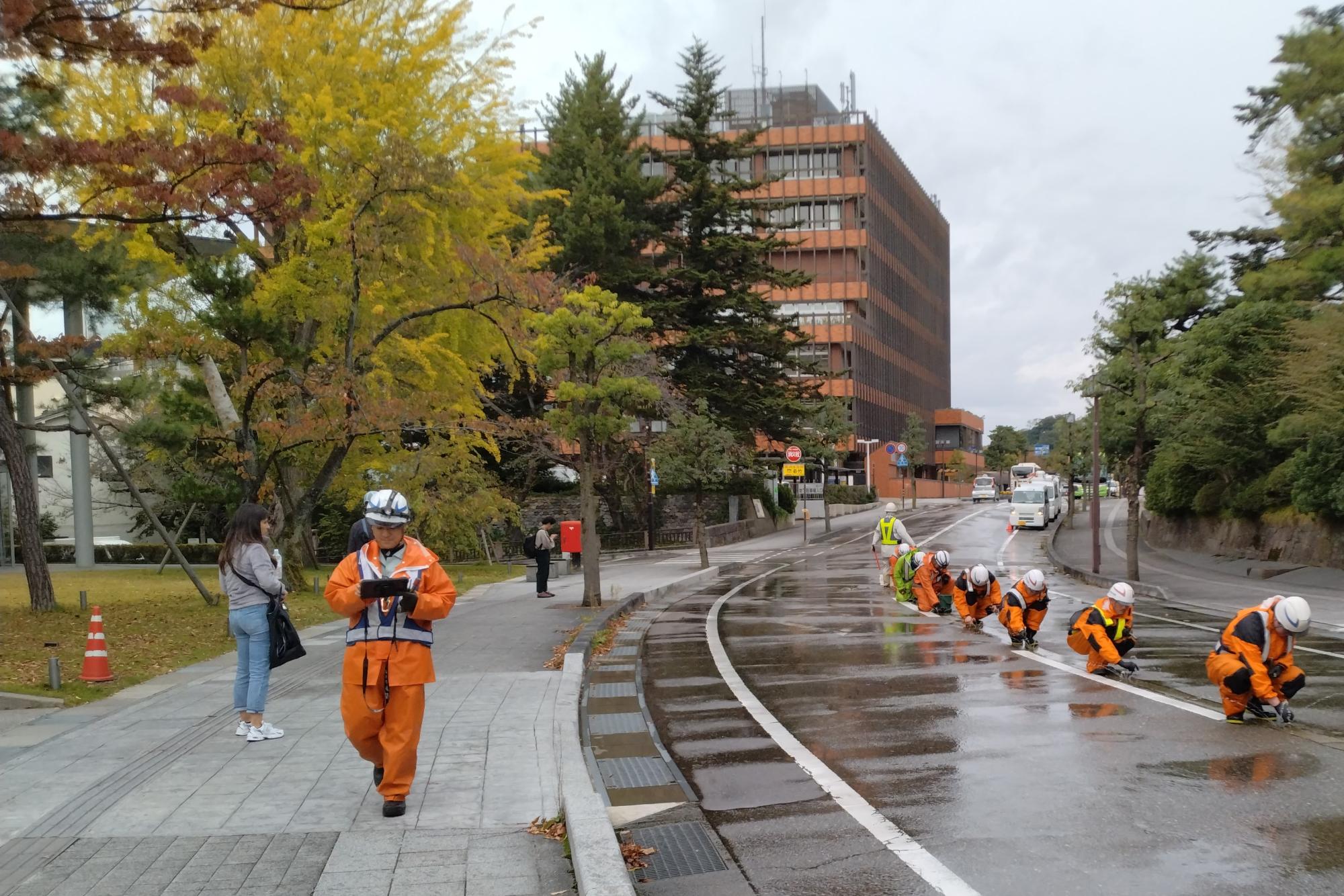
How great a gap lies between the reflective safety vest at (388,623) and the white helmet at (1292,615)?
607 cm

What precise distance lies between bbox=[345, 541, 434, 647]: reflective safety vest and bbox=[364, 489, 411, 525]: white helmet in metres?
0.26

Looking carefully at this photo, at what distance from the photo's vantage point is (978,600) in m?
15.5

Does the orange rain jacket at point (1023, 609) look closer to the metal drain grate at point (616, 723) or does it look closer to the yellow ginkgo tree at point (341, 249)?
the metal drain grate at point (616, 723)

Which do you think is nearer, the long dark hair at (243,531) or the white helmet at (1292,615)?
the white helmet at (1292,615)

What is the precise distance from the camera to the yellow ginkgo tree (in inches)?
726

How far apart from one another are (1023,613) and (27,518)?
1456 cm

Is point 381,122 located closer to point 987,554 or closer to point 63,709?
point 63,709

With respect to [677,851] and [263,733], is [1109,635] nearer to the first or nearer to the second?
[677,851]

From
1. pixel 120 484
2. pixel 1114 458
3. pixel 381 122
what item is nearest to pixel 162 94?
pixel 381 122

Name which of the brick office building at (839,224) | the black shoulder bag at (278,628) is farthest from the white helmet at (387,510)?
the brick office building at (839,224)

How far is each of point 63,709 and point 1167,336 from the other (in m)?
31.4

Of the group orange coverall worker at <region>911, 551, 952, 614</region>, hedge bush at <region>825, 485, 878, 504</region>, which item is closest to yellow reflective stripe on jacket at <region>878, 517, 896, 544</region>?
orange coverall worker at <region>911, 551, 952, 614</region>

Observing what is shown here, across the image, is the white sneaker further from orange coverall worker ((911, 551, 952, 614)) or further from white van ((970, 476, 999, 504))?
white van ((970, 476, 999, 504))

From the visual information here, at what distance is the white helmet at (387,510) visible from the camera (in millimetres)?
5895
